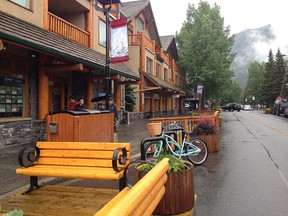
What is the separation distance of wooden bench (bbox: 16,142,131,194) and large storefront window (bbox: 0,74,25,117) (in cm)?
674

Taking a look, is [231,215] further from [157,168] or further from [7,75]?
[7,75]

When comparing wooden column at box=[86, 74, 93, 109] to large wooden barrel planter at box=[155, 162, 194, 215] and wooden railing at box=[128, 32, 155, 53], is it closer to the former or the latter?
wooden railing at box=[128, 32, 155, 53]

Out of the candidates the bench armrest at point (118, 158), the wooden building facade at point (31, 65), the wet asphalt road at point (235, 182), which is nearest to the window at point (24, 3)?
the wooden building facade at point (31, 65)

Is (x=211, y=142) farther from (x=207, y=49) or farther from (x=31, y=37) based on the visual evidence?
(x=207, y=49)

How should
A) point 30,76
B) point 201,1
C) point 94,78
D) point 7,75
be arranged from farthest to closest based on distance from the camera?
point 201,1
point 94,78
point 30,76
point 7,75

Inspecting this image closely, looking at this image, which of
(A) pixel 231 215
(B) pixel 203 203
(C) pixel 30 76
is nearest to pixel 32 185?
(B) pixel 203 203

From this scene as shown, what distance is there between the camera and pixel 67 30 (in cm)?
1495

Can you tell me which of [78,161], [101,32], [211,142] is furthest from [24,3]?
[78,161]

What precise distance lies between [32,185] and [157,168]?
2.65 metres

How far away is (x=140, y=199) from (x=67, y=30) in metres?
13.5

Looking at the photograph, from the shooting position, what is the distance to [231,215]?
481 centimetres

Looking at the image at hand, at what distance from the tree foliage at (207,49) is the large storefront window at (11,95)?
1321 inches

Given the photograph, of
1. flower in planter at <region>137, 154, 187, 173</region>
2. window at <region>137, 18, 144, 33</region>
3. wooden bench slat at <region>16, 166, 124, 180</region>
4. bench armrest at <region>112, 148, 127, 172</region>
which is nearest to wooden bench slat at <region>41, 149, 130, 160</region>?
bench armrest at <region>112, 148, 127, 172</region>

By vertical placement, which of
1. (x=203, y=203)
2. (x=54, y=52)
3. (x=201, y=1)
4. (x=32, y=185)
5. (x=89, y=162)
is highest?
(x=201, y=1)
